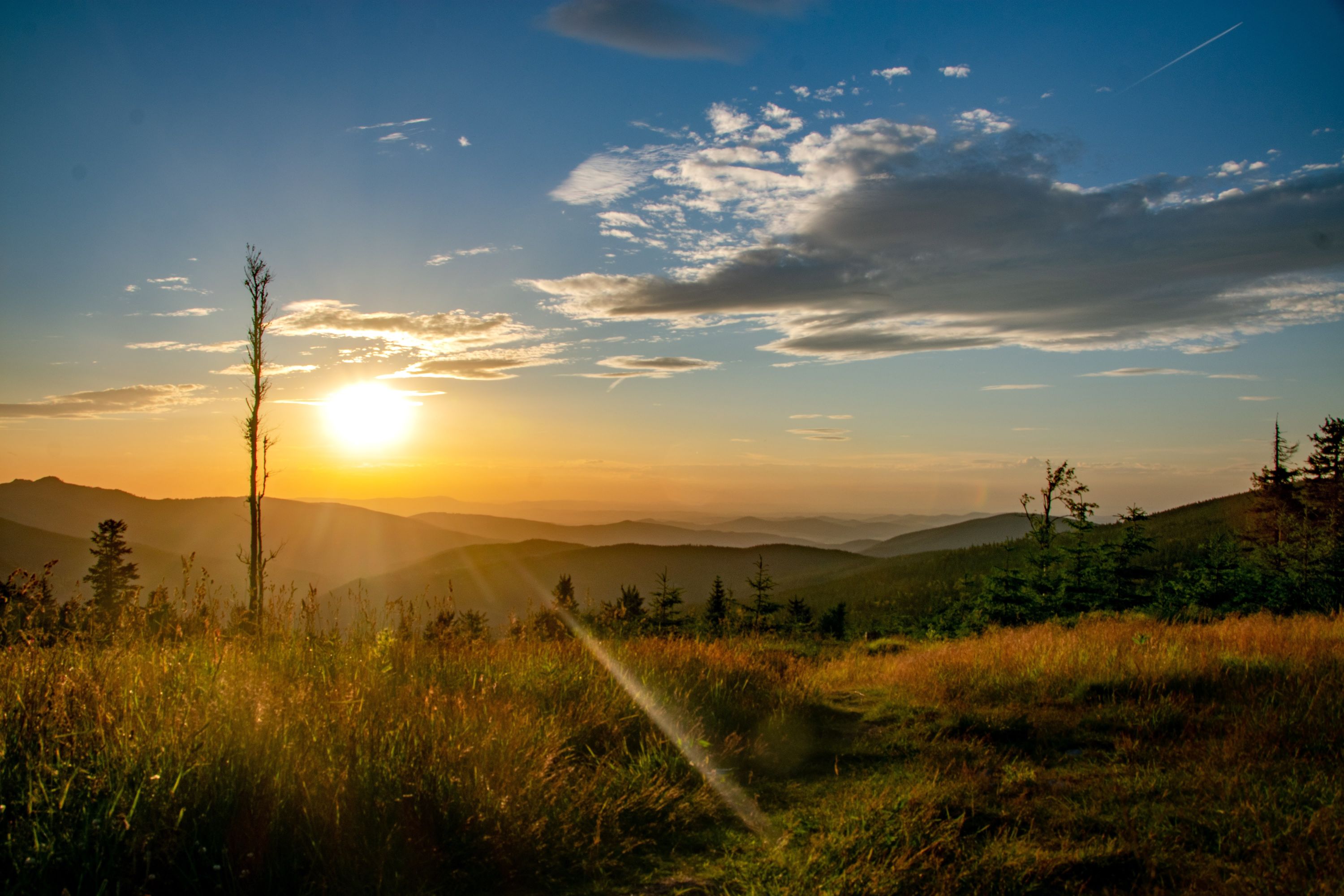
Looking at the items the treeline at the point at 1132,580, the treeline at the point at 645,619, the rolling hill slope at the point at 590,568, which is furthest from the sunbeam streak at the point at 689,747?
the rolling hill slope at the point at 590,568

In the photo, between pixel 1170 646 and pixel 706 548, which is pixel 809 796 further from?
pixel 706 548

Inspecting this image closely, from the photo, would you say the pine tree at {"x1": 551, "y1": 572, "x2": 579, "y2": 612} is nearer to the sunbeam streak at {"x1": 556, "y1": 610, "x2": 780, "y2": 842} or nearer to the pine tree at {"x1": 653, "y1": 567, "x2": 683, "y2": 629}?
the pine tree at {"x1": 653, "y1": 567, "x2": 683, "y2": 629}

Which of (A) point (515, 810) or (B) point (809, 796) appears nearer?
(A) point (515, 810)

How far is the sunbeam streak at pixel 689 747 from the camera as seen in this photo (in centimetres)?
452

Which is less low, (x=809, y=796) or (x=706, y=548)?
(x=809, y=796)

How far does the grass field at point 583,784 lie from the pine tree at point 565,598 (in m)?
6.55

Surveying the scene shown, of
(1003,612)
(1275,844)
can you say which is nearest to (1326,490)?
(1003,612)

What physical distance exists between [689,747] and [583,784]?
4.06 feet

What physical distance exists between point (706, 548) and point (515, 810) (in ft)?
529

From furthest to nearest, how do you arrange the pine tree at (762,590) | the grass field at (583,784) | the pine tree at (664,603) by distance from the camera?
the pine tree at (664,603) → the pine tree at (762,590) → the grass field at (583,784)

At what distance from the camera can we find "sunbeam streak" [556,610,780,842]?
14.8 feet

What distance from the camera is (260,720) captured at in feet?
13.3

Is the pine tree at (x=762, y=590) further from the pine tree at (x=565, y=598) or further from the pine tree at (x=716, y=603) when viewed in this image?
the pine tree at (x=716, y=603)

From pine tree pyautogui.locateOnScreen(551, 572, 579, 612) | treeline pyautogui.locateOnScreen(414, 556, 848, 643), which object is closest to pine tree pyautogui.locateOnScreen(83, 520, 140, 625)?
treeline pyautogui.locateOnScreen(414, 556, 848, 643)
